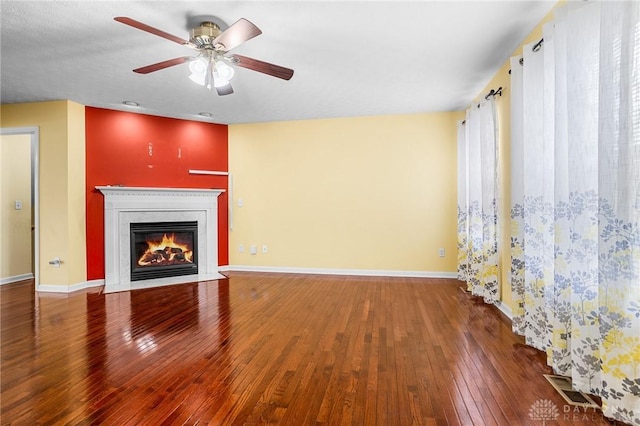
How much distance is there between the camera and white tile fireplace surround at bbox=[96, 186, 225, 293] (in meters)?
4.26

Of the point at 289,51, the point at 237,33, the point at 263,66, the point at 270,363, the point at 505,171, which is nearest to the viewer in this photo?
the point at 237,33

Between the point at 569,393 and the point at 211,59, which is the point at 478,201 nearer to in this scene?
the point at 569,393

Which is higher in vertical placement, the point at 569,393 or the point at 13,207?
the point at 13,207

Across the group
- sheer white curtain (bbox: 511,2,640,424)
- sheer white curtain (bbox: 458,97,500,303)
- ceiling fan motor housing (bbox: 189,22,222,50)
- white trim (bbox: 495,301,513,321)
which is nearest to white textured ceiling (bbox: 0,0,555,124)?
ceiling fan motor housing (bbox: 189,22,222,50)

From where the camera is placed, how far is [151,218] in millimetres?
4523

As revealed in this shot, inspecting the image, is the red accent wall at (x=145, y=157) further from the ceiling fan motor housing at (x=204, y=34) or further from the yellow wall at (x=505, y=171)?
the yellow wall at (x=505, y=171)

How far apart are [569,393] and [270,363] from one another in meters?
1.83

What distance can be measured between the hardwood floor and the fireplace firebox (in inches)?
37.7

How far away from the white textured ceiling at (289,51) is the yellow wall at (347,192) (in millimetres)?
651

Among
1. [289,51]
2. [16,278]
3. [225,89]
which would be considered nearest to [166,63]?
[225,89]

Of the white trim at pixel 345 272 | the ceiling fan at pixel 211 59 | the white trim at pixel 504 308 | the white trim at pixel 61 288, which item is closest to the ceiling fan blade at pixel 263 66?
the ceiling fan at pixel 211 59

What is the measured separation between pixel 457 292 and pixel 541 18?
116 inches

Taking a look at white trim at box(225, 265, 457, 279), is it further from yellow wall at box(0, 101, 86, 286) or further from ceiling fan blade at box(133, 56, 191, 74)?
ceiling fan blade at box(133, 56, 191, 74)

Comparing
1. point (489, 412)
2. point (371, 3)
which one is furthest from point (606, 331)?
point (371, 3)
